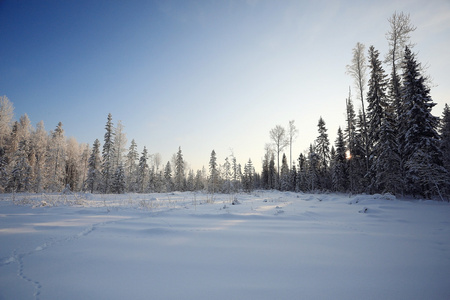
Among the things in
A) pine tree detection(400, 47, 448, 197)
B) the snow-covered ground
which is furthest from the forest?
the snow-covered ground

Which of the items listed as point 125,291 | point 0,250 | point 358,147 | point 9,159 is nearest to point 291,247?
point 125,291

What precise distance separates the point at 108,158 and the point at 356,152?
36078 mm

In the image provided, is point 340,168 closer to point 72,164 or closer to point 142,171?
point 142,171

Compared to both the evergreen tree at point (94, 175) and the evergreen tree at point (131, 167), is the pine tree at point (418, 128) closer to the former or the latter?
the evergreen tree at point (94, 175)

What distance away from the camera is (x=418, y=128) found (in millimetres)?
11938

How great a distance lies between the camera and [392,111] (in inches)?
605

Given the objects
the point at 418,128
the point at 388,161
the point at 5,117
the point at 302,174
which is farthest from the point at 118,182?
the point at 302,174

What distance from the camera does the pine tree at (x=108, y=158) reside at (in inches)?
1040

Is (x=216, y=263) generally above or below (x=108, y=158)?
below

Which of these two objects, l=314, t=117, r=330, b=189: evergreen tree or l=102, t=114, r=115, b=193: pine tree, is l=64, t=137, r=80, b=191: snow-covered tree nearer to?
l=102, t=114, r=115, b=193: pine tree

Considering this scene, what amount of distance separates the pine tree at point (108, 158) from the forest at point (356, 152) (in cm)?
13

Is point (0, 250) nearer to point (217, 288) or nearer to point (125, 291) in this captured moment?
point (125, 291)

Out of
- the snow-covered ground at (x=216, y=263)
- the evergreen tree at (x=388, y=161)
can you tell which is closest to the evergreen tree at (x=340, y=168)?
the evergreen tree at (x=388, y=161)

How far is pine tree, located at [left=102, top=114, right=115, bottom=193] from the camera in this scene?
26.4 m
